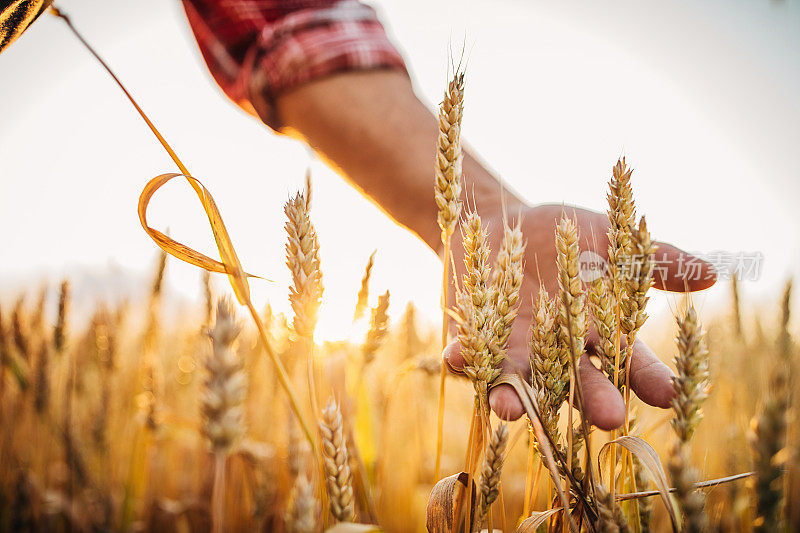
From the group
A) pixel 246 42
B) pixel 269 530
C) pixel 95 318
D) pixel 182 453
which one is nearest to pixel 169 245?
pixel 246 42

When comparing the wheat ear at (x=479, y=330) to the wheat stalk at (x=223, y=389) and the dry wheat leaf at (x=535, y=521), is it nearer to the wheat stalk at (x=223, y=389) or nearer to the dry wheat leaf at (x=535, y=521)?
the dry wheat leaf at (x=535, y=521)

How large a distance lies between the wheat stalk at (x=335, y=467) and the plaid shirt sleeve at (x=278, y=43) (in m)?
1.32

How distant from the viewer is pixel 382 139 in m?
1.61

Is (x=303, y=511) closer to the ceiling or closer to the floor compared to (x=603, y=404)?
closer to the floor

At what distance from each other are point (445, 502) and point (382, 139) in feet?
3.83

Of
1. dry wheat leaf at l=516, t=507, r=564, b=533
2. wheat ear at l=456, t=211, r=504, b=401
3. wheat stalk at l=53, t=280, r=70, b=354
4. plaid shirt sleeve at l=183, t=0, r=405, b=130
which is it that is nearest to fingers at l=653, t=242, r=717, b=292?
wheat ear at l=456, t=211, r=504, b=401

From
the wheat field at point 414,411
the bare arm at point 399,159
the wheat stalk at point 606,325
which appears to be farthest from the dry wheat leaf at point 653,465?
the bare arm at point 399,159

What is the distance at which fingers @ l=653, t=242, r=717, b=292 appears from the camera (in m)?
1.14

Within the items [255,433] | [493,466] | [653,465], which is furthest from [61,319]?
[653,465]

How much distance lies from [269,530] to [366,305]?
1101 millimetres

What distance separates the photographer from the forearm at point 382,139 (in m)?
1.60

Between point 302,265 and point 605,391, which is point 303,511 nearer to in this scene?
point 302,265

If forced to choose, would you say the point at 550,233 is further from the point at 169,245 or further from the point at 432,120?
the point at 169,245

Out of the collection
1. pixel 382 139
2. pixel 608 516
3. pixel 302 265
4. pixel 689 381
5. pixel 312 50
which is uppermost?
pixel 312 50
